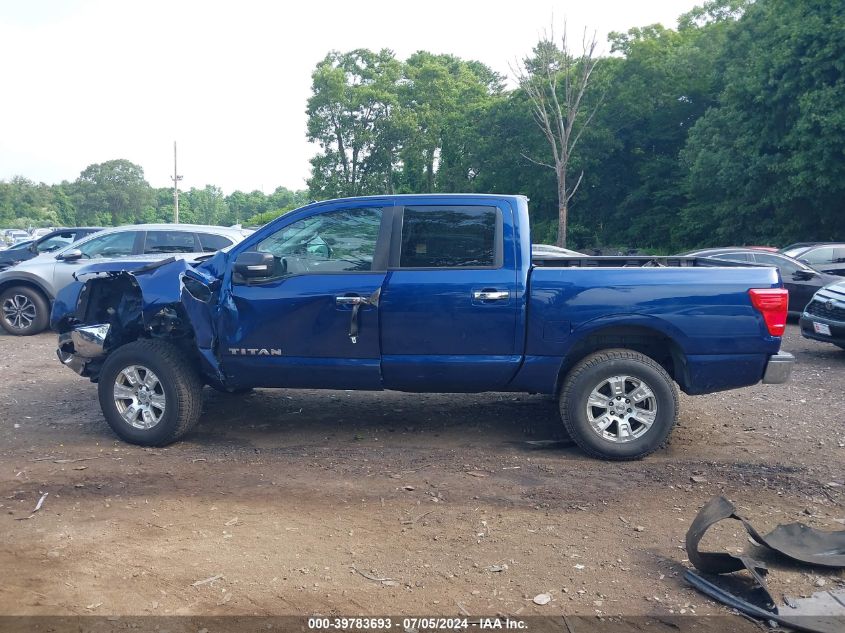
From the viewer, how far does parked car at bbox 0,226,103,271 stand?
50.6ft

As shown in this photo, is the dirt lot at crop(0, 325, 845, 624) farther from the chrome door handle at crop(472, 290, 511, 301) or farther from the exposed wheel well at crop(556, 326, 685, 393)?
the chrome door handle at crop(472, 290, 511, 301)

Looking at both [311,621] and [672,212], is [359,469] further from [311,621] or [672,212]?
[672,212]

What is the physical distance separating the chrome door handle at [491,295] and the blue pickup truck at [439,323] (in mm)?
15

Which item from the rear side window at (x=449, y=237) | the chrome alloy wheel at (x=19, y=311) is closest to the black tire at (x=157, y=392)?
the rear side window at (x=449, y=237)

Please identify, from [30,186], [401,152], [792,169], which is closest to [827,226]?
[792,169]

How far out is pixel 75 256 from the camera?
39.3ft

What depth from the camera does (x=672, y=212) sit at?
3875 centimetres

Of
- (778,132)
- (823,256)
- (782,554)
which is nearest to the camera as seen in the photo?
(782,554)

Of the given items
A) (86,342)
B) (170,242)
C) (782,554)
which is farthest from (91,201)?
(782,554)

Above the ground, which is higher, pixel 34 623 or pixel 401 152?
pixel 401 152

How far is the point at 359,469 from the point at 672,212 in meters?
36.2

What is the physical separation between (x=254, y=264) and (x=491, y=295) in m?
1.85

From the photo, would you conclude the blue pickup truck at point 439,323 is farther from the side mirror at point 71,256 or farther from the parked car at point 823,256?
the parked car at point 823,256

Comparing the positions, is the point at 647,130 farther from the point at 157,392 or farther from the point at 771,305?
the point at 157,392
